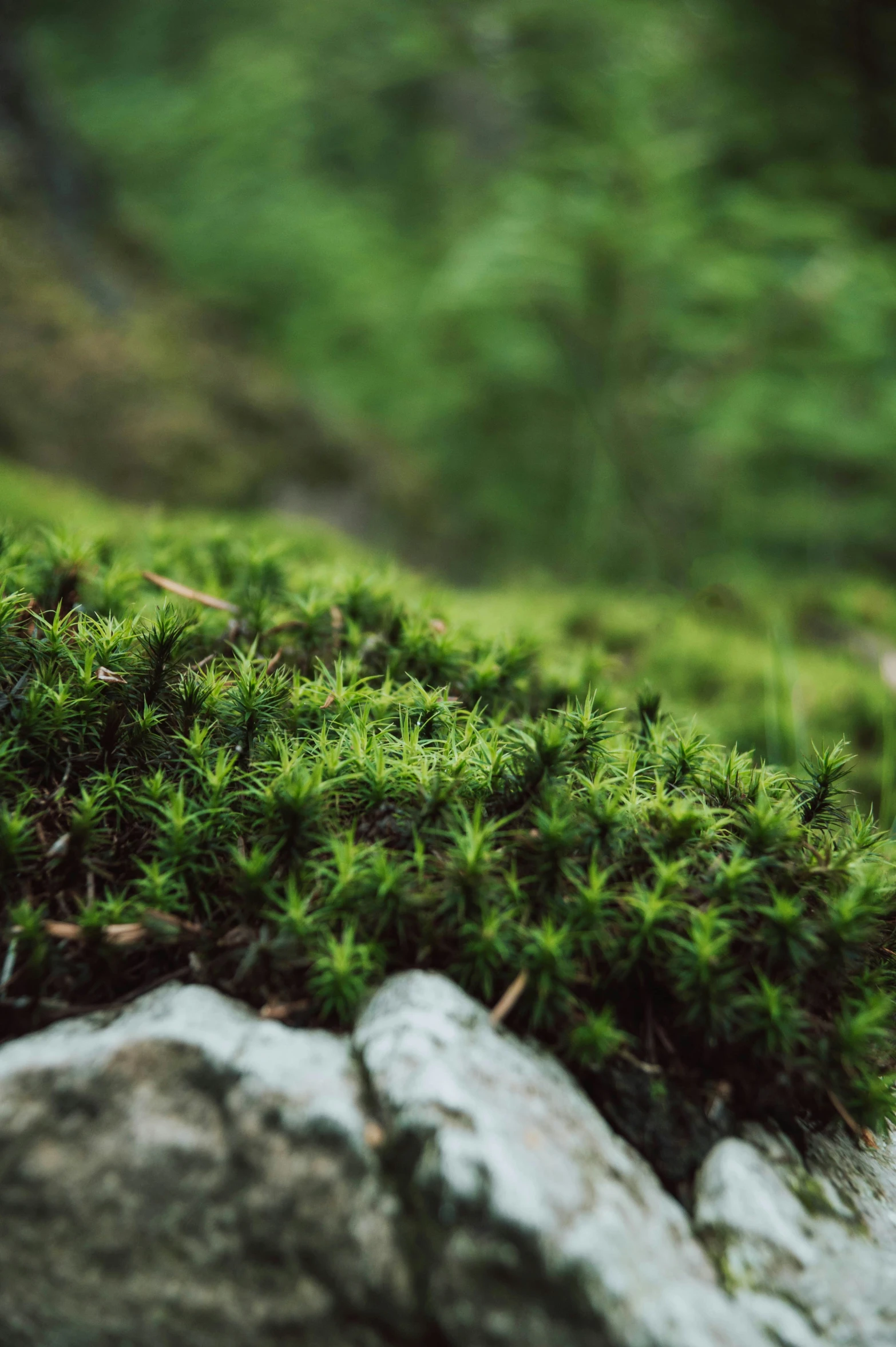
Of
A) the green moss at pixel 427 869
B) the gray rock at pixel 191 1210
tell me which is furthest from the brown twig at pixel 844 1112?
the gray rock at pixel 191 1210

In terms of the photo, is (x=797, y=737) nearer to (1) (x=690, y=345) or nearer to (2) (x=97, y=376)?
(1) (x=690, y=345)

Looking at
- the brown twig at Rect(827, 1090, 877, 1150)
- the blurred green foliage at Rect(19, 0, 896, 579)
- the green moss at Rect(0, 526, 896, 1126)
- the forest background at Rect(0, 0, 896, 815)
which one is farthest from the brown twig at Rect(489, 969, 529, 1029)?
the blurred green foliage at Rect(19, 0, 896, 579)

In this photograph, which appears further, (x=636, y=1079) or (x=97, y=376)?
(x=97, y=376)

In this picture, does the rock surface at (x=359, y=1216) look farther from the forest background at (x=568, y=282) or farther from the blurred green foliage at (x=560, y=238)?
the blurred green foliage at (x=560, y=238)

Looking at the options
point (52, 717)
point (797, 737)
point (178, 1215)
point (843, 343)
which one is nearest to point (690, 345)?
point (843, 343)

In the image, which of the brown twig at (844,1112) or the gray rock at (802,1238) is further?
the brown twig at (844,1112)

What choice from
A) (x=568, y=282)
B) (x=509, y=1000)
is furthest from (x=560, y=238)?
(x=509, y=1000)

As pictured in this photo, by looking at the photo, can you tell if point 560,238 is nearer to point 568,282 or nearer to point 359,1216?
point 568,282
